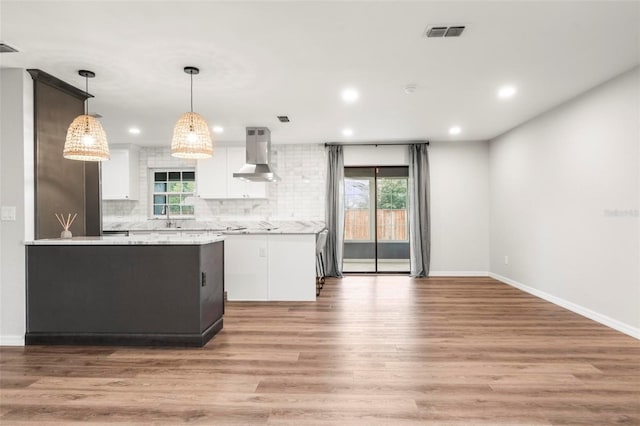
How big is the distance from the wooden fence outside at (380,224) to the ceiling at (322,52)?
2847 mm

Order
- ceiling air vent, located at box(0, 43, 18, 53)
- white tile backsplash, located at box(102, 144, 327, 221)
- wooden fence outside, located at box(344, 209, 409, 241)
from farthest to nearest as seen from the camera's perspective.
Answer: wooden fence outside, located at box(344, 209, 409, 241) → white tile backsplash, located at box(102, 144, 327, 221) → ceiling air vent, located at box(0, 43, 18, 53)

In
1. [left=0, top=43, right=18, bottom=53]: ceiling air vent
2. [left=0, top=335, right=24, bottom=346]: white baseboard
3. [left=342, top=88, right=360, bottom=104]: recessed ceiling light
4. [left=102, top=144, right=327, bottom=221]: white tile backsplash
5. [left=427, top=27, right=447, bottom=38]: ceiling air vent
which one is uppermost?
[left=342, top=88, right=360, bottom=104]: recessed ceiling light

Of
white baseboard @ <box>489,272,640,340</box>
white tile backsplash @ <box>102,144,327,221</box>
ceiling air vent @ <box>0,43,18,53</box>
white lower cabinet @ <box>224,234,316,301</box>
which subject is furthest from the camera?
white tile backsplash @ <box>102,144,327,221</box>

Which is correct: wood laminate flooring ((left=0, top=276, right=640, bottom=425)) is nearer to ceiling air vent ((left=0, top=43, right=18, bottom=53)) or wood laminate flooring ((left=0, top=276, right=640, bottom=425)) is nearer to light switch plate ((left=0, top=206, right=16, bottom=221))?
light switch plate ((left=0, top=206, right=16, bottom=221))

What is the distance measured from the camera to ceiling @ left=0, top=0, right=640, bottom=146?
2.60 m

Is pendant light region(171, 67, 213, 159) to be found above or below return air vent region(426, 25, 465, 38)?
below

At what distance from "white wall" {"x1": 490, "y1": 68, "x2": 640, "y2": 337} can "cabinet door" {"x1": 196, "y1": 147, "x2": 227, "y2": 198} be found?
5108 mm

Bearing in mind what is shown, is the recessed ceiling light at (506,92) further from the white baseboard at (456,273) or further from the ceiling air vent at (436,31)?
the white baseboard at (456,273)

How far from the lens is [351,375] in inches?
106

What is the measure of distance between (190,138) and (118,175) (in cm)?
471

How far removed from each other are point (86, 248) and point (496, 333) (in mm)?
3961

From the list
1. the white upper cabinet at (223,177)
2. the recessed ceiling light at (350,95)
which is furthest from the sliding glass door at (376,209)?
the recessed ceiling light at (350,95)

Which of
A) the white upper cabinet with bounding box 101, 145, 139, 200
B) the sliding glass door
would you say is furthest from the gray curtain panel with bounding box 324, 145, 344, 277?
the white upper cabinet with bounding box 101, 145, 139, 200

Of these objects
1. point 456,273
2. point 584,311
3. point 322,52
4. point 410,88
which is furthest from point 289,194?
point 584,311
